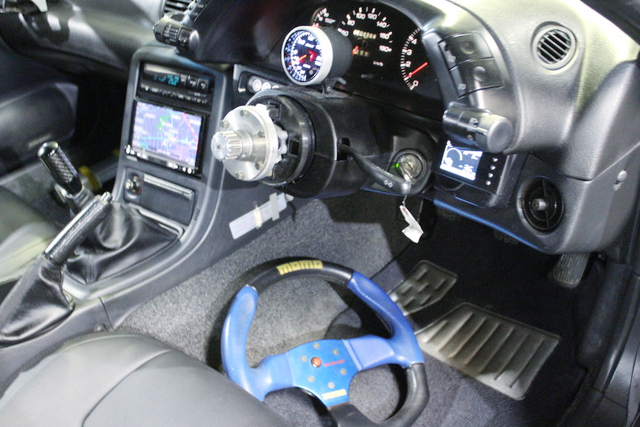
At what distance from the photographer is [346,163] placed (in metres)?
1.05

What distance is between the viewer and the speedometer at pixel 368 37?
108cm

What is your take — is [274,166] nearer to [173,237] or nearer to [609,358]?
[173,237]

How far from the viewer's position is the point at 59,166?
1178 mm

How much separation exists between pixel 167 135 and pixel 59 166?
0.37 metres

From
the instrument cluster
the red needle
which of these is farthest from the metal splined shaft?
the red needle

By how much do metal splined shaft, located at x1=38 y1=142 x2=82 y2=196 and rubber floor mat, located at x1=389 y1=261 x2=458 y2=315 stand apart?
105cm

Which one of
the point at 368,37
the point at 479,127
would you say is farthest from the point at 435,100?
the point at 479,127

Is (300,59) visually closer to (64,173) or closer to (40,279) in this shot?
(64,173)

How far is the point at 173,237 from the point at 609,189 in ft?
3.37

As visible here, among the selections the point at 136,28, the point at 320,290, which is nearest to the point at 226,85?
the point at 136,28

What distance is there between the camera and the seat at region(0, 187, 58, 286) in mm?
1243

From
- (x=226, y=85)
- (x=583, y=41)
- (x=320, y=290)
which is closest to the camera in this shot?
(x=583, y=41)

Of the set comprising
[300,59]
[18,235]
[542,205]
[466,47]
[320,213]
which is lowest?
[320,213]

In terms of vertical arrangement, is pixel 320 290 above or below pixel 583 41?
below
